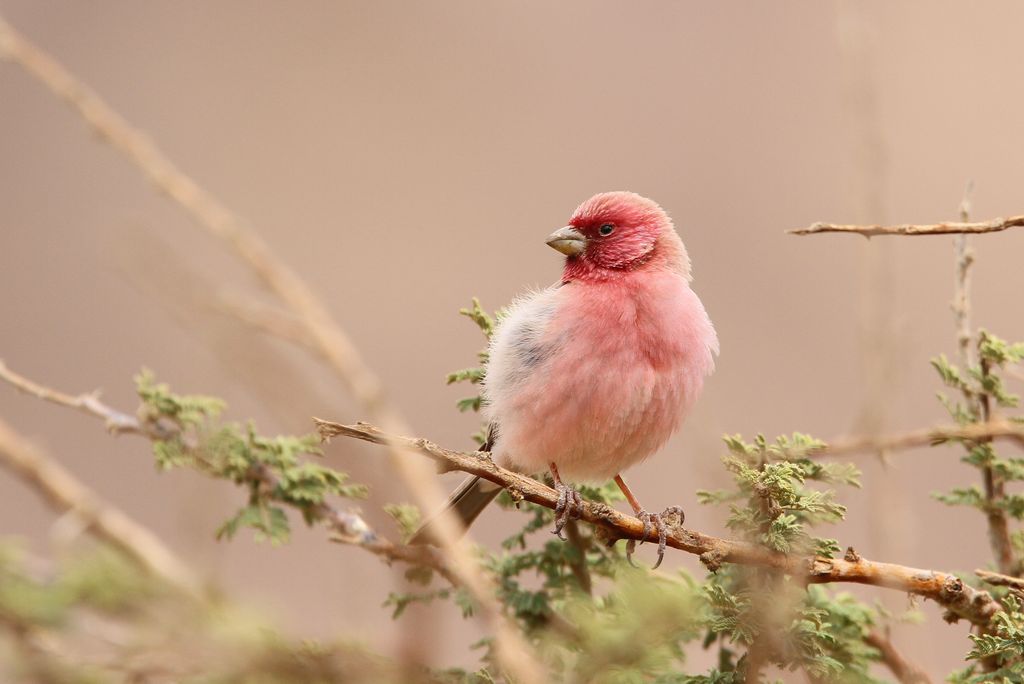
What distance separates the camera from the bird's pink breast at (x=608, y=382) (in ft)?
12.1

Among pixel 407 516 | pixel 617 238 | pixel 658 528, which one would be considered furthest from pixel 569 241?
pixel 658 528

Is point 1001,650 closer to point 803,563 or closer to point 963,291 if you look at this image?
point 803,563

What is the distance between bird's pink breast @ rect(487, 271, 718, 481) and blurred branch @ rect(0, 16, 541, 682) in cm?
196

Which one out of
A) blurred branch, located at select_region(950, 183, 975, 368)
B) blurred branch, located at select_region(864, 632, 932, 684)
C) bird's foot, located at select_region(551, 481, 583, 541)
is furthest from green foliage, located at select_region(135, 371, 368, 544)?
blurred branch, located at select_region(950, 183, 975, 368)

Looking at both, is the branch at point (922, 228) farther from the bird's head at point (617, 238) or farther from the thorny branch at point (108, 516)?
the bird's head at point (617, 238)

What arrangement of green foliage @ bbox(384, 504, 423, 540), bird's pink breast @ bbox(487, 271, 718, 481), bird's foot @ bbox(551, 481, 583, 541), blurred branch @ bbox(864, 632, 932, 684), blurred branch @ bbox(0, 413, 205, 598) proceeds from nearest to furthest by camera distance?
blurred branch @ bbox(0, 413, 205, 598) → blurred branch @ bbox(864, 632, 932, 684) → bird's foot @ bbox(551, 481, 583, 541) → green foliage @ bbox(384, 504, 423, 540) → bird's pink breast @ bbox(487, 271, 718, 481)

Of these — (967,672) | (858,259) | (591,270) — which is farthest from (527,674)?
(591,270)

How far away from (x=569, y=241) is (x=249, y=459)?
155 centimetres

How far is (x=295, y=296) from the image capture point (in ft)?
5.05

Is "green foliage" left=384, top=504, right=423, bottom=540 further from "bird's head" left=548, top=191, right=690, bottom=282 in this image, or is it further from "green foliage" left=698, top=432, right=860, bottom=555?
"bird's head" left=548, top=191, right=690, bottom=282

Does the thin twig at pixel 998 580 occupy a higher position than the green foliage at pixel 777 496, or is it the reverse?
the green foliage at pixel 777 496

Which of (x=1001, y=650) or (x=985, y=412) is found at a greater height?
(x=985, y=412)

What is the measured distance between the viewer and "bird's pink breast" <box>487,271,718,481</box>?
3688 mm

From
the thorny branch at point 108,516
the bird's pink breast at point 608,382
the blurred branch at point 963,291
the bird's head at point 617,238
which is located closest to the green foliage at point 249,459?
the thorny branch at point 108,516
